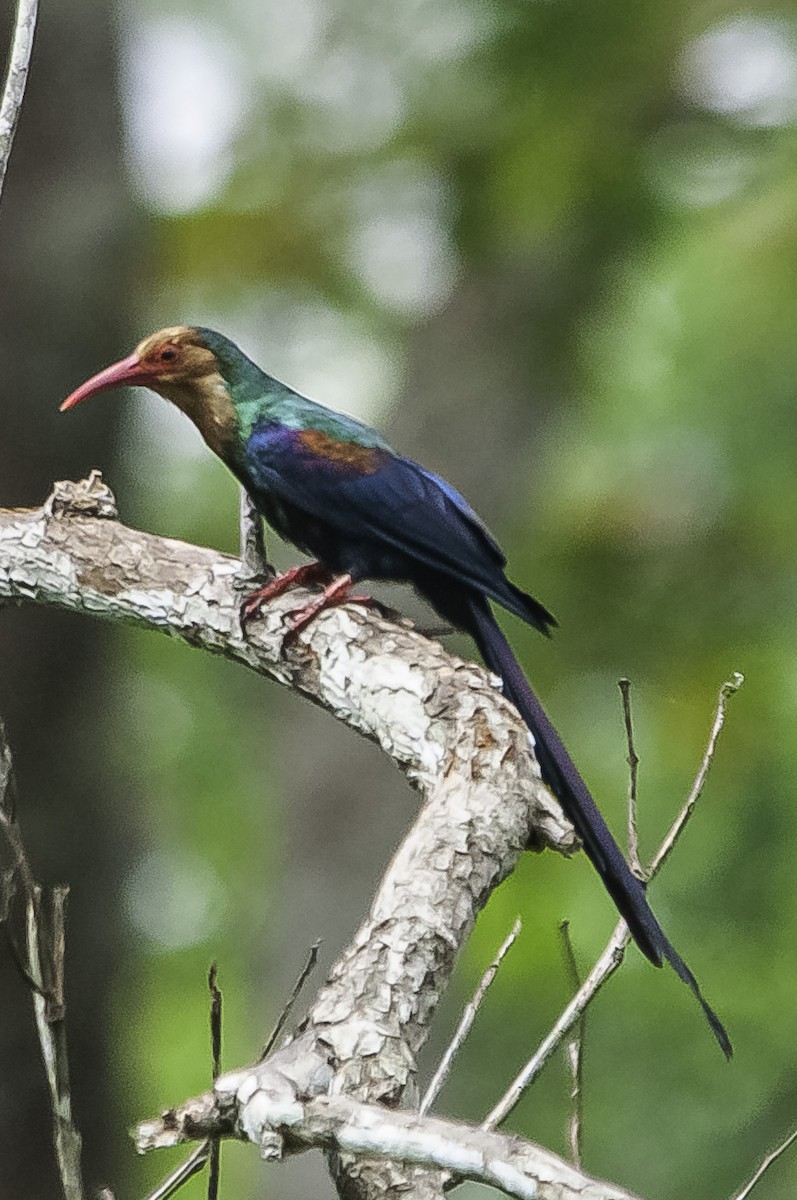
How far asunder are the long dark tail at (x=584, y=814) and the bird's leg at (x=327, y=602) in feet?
1.15

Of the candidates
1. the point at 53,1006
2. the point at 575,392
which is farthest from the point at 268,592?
the point at 575,392

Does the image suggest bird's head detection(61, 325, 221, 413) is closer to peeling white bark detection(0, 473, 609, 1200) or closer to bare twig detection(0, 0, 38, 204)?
peeling white bark detection(0, 473, 609, 1200)

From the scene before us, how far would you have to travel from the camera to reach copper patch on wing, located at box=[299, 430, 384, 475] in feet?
12.0

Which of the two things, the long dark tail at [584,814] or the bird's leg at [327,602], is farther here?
the bird's leg at [327,602]

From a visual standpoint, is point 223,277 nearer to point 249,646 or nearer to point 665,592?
point 665,592

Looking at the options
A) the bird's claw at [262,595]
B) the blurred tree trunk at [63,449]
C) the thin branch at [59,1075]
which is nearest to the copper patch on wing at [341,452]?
the bird's claw at [262,595]

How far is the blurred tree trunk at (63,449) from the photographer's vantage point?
19.4 ft

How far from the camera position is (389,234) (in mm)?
7266

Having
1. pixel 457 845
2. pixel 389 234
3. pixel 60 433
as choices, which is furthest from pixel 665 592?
pixel 457 845

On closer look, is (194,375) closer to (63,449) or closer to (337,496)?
(337,496)

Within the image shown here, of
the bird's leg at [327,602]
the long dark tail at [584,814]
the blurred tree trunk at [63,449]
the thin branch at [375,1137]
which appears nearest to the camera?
the thin branch at [375,1137]

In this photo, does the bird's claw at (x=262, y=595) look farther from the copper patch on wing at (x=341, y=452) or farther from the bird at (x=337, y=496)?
the copper patch on wing at (x=341, y=452)

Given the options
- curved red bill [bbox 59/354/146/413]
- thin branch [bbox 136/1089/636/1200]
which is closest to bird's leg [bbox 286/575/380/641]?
curved red bill [bbox 59/354/146/413]

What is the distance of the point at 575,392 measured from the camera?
7.65 m
